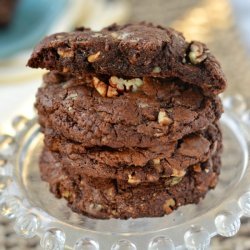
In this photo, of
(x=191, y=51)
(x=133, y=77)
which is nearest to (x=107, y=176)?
(x=133, y=77)

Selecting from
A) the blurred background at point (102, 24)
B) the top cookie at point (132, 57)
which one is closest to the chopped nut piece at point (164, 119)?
the top cookie at point (132, 57)

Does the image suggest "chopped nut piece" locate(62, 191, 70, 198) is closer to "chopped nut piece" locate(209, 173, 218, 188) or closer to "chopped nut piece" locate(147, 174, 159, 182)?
"chopped nut piece" locate(147, 174, 159, 182)

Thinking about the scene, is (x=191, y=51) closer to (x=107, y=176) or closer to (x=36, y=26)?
(x=107, y=176)

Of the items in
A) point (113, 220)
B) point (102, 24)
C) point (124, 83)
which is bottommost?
point (113, 220)

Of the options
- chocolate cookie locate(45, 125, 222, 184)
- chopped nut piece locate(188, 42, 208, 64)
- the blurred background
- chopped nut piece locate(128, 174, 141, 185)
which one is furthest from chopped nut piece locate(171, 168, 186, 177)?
the blurred background

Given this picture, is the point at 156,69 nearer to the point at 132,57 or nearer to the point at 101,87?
the point at 132,57

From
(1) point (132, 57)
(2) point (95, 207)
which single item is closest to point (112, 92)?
(1) point (132, 57)
